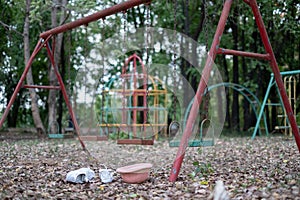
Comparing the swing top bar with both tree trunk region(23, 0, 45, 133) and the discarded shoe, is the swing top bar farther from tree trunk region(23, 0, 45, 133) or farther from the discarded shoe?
tree trunk region(23, 0, 45, 133)

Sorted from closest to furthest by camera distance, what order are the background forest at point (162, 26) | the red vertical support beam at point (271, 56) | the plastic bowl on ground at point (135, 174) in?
the plastic bowl on ground at point (135, 174) → the red vertical support beam at point (271, 56) → the background forest at point (162, 26)

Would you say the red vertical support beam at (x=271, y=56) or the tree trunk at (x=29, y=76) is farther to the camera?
the tree trunk at (x=29, y=76)

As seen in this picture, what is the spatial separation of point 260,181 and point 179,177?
831mm

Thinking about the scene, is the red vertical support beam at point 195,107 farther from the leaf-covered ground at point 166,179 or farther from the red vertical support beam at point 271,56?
the red vertical support beam at point 271,56

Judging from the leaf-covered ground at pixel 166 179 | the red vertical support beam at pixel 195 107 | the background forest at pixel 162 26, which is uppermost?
the background forest at pixel 162 26

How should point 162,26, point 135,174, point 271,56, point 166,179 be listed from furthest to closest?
point 162,26 → point 271,56 → point 166,179 → point 135,174

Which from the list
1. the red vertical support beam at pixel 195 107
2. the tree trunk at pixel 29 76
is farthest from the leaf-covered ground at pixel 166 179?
the tree trunk at pixel 29 76

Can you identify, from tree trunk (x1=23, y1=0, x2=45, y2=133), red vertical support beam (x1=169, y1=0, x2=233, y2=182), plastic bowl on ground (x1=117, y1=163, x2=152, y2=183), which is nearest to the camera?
red vertical support beam (x1=169, y1=0, x2=233, y2=182)

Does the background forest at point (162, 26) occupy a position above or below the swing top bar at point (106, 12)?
above

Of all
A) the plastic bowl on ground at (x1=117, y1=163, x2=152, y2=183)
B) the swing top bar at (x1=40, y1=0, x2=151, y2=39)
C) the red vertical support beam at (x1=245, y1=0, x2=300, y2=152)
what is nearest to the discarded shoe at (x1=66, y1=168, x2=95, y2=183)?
the plastic bowl on ground at (x1=117, y1=163, x2=152, y2=183)

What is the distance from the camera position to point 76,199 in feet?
11.1

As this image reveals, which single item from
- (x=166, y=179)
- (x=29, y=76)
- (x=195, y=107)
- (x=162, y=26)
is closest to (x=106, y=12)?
(x=195, y=107)

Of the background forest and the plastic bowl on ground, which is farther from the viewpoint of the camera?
the background forest

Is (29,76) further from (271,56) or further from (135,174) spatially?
(271,56)
